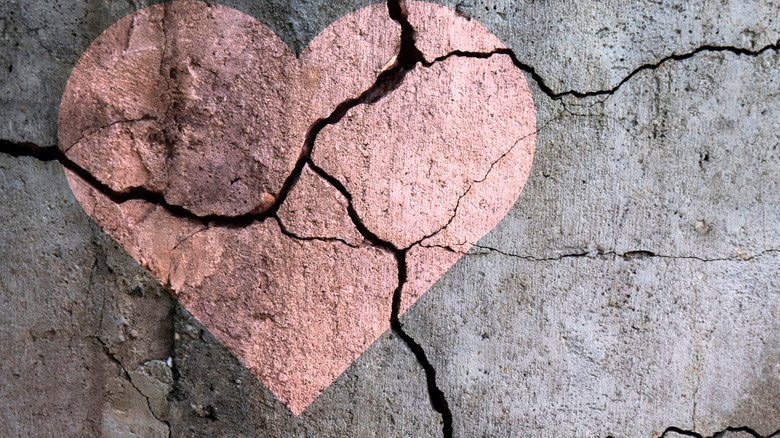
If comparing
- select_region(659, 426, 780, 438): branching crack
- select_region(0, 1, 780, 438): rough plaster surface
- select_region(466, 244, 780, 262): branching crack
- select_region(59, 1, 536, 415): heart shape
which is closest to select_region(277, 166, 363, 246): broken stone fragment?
select_region(59, 1, 536, 415): heart shape

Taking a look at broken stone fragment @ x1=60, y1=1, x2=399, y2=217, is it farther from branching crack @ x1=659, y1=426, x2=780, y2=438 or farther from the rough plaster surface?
branching crack @ x1=659, y1=426, x2=780, y2=438

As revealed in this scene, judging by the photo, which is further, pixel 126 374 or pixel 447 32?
pixel 126 374

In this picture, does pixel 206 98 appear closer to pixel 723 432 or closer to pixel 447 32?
pixel 447 32

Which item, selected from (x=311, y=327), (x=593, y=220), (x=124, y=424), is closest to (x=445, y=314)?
(x=311, y=327)

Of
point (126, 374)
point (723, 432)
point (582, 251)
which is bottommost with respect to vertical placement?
point (126, 374)

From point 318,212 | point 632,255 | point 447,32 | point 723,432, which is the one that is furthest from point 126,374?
point 723,432
